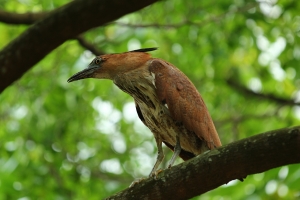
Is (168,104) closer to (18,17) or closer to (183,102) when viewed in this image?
(183,102)

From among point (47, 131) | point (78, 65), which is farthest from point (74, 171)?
point (78, 65)

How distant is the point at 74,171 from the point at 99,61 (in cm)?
342

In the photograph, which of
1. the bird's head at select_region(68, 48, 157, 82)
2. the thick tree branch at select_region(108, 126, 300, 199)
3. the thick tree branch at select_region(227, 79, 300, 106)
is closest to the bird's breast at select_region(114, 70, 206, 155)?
the bird's head at select_region(68, 48, 157, 82)

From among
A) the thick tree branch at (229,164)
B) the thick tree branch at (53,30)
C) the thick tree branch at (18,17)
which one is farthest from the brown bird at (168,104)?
the thick tree branch at (18,17)

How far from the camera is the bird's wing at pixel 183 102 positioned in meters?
5.50

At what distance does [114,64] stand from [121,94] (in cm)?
439

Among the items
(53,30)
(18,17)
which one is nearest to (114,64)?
(53,30)

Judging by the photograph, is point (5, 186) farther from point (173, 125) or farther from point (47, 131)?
point (173, 125)

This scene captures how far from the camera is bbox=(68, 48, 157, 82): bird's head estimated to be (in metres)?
5.98

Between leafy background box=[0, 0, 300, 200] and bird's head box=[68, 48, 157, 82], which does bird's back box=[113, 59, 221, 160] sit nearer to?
bird's head box=[68, 48, 157, 82]

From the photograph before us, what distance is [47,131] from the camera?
8656 millimetres

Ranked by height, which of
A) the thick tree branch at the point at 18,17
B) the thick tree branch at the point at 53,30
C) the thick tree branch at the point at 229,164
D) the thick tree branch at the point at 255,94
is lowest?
the thick tree branch at the point at 255,94

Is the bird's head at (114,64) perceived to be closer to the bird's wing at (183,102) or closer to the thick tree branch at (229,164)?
the bird's wing at (183,102)

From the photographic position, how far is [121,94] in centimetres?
1044
